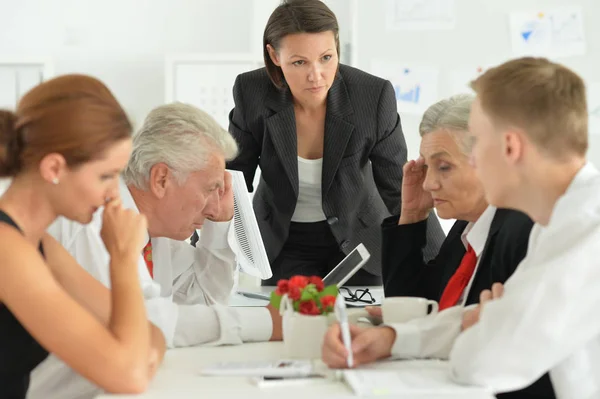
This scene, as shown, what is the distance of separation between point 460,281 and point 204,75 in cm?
301

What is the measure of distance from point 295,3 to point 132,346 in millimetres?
1695

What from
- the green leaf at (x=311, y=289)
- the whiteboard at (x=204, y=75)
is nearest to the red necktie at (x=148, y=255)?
the green leaf at (x=311, y=289)

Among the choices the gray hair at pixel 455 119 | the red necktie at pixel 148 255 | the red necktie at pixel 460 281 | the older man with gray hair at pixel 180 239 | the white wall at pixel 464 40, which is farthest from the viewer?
the white wall at pixel 464 40

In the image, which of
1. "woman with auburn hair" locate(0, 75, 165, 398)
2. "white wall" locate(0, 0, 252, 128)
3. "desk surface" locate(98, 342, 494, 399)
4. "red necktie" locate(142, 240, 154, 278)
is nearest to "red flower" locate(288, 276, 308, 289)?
"desk surface" locate(98, 342, 494, 399)

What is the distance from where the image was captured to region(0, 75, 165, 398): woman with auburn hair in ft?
4.62

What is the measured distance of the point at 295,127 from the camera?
3.00m

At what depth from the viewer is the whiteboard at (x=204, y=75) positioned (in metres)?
4.73

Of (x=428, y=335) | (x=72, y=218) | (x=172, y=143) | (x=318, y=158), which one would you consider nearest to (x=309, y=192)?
(x=318, y=158)

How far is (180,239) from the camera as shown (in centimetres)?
238

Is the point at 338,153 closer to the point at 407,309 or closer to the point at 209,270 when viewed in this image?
the point at 209,270

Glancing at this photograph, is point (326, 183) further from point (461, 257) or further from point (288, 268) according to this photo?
point (461, 257)

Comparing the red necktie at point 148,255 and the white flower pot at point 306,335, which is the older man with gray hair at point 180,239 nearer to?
the red necktie at point 148,255

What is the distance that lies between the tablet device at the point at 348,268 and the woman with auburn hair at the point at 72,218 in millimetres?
856

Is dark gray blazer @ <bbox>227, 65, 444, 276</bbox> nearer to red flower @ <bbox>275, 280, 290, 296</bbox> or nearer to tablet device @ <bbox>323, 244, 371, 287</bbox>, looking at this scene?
tablet device @ <bbox>323, 244, 371, 287</bbox>
